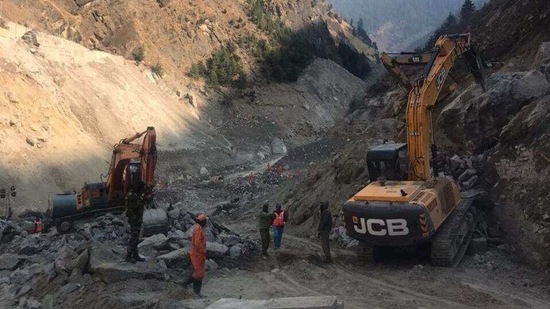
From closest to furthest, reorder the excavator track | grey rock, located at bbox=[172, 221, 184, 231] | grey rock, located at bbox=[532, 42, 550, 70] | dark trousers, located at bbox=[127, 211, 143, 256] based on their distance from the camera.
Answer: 1. dark trousers, located at bbox=[127, 211, 143, 256]
2. the excavator track
3. grey rock, located at bbox=[172, 221, 184, 231]
4. grey rock, located at bbox=[532, 42, 550, 70]

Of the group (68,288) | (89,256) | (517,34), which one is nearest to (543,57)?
(517,34)

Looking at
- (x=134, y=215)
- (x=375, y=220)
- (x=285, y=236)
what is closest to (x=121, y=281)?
(x=134, y=215)

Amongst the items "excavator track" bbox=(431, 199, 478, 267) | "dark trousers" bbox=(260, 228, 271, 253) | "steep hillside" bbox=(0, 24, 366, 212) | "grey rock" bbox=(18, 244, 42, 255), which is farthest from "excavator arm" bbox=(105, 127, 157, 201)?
Answer: "steep hillside" bbox=(0, 24, 366, 212)

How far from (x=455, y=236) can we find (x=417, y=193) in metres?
1.17

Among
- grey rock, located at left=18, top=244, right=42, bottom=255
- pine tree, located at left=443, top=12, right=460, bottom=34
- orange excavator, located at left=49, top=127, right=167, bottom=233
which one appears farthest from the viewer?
pine tree, located at left=443, top=12, right=460, bottom=34

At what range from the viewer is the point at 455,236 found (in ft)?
32.0

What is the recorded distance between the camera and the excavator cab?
10.9 m

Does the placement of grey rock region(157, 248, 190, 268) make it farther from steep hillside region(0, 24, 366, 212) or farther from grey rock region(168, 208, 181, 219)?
steep hillside region(0, 24, 366, 212)

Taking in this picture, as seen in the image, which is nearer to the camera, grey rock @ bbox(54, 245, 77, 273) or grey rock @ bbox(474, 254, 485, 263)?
grey rock @ bbox(54, 245, 77, 273)

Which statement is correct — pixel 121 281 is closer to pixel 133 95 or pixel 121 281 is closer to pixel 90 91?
pixel 90 91

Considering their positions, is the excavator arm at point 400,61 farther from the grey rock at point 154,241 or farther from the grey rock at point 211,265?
the grey rock at point 154,241

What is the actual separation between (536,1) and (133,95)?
23.1 metres

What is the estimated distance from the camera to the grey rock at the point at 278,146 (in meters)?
40.3

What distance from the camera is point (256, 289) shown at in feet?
28.8
